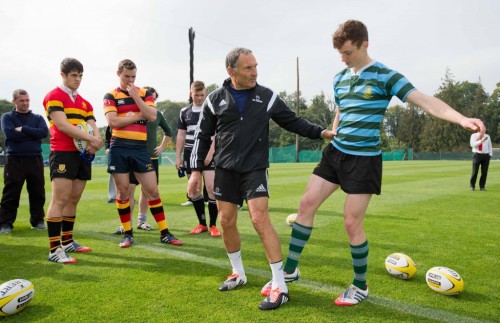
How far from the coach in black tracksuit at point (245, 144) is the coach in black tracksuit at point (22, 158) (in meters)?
4.73

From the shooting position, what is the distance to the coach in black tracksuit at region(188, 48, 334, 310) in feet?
11.5

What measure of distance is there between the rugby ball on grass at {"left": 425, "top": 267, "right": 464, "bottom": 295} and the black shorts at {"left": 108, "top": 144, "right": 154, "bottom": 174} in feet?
12.5

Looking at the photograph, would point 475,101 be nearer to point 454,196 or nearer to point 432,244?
point 454,196

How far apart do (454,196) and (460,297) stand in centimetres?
895

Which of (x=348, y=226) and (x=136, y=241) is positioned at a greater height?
(x=348, y=226)

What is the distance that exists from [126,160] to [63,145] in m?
0.84

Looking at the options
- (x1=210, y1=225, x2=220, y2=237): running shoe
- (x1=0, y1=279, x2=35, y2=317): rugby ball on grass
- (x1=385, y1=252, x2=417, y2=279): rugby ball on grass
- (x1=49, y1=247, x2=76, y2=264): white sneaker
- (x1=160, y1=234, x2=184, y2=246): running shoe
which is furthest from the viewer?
(x1=210, y1=225, x2=220, y2=237): running shoe

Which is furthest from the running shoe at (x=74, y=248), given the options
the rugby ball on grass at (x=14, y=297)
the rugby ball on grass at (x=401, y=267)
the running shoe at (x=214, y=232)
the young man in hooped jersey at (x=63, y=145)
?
the rugby ball on grass at (x=401, y=267)

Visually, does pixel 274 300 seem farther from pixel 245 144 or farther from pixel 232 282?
pixel 245 144

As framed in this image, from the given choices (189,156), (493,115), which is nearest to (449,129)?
(493,115)

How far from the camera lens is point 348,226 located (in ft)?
11.4

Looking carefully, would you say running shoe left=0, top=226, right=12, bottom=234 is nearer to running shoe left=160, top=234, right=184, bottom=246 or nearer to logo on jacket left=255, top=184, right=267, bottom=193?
running shoe left=160, top=234, right=184, bottom=246

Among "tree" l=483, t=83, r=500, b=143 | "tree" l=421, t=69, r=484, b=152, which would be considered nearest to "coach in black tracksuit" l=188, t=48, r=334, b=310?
"tree" l=421, t=69, r=484, b=152

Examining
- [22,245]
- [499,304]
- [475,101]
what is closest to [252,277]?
[499,304]
